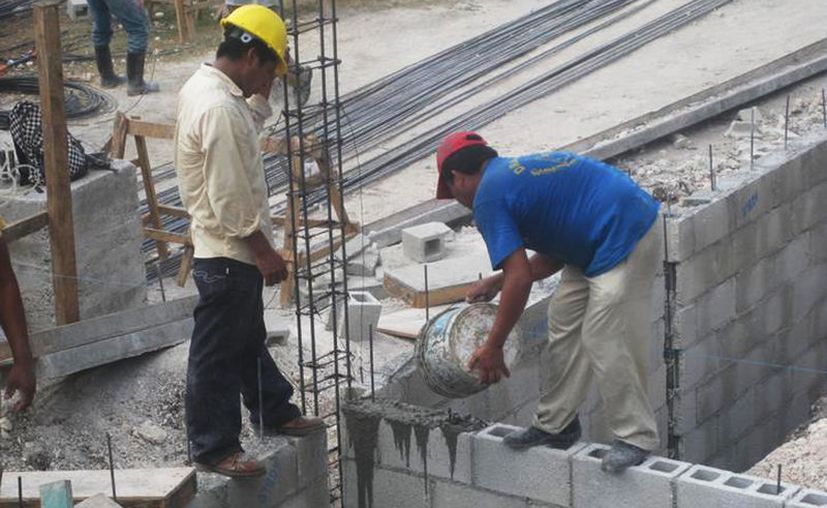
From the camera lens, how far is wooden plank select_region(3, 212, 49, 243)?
6.70 metres

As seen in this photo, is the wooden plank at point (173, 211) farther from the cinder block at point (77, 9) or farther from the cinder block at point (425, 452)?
the cinder block at point (77, 9)

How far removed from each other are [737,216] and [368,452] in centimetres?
274

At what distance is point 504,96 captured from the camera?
12.9m

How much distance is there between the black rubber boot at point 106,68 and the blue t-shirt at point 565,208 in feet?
26.9

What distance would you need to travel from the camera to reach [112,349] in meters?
6.93

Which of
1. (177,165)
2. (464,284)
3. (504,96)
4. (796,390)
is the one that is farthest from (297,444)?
(504,96)

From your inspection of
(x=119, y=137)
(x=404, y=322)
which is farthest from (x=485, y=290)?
(x=119, y=137)

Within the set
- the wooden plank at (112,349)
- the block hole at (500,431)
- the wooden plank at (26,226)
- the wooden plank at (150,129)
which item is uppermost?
the wooden plank at (26,226)

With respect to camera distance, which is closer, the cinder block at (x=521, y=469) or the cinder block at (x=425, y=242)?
the cinder block at (x=521, y=469)

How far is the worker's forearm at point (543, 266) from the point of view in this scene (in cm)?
582

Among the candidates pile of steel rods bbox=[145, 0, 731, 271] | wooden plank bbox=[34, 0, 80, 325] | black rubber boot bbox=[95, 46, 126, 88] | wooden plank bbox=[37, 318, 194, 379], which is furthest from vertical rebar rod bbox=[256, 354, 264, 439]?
black rubber boot bbox=[95, 46, 126, 88]

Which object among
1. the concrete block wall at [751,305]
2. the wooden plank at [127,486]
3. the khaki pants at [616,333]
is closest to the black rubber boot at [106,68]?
the concrete block wall at [751,305]

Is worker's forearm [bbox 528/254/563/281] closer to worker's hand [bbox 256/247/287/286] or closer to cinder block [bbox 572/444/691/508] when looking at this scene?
cinder block [bbox 572/444/691/508]

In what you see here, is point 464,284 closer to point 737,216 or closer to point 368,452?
point 737,216
